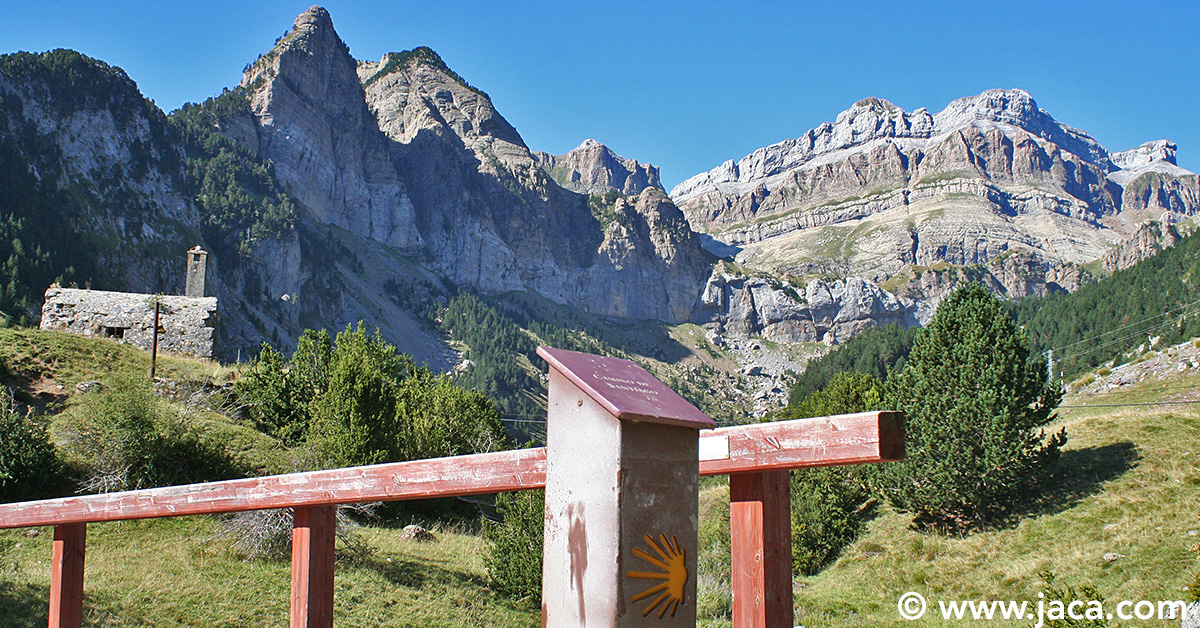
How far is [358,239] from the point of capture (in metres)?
173

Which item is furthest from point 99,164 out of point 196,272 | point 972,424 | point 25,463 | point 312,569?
point 312,569

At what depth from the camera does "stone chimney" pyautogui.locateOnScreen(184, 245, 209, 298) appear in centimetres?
3922

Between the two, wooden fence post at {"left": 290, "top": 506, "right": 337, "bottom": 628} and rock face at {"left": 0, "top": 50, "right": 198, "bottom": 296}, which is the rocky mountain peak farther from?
wooden fence post at {"left": 290, "top": 506, "right": 337, "bottom": 628}

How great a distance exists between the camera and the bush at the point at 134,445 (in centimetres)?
1752

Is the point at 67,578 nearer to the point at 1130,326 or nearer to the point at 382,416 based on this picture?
the point at 382,416

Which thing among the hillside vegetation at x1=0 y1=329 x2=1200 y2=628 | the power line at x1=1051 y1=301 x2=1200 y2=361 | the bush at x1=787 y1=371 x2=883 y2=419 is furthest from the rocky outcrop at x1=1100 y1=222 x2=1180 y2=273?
the hillside vegetation at x1=0 y1=329 x2=1200 y2=628

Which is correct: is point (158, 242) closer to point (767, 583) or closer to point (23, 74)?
point (23, 74)

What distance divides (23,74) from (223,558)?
331 ft

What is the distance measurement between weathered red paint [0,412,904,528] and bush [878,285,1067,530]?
2258 centimetres

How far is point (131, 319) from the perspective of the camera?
31.3 m

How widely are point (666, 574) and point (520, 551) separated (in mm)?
14623

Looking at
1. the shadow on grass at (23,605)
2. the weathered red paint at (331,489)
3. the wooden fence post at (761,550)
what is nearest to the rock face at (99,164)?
the shadow on grass at (23,605)

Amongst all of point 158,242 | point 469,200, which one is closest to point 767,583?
point 158,242

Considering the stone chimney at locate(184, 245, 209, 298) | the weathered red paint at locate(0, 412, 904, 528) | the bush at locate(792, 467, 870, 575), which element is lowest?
the bush at locate(792, 467, 870, 575)
